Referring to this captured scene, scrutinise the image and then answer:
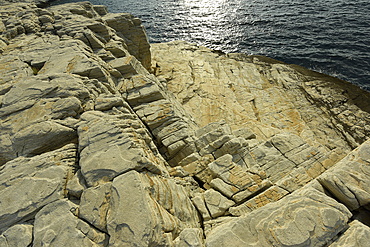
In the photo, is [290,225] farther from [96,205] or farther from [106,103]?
[106,103]

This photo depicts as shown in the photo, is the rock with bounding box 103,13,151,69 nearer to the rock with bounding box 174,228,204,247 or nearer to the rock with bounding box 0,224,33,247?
the rock with bounding box 0,224,33,247

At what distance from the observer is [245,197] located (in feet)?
39.0

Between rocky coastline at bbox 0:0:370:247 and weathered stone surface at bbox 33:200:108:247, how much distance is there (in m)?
0.04

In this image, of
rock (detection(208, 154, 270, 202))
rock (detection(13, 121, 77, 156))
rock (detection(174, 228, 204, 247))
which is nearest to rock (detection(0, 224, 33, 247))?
rock (detection(13, 121, 77, 156))

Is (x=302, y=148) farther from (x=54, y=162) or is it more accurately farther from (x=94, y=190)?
(x=54, y=162)

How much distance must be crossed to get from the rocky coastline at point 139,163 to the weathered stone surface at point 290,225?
44 mm

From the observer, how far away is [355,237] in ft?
26.1

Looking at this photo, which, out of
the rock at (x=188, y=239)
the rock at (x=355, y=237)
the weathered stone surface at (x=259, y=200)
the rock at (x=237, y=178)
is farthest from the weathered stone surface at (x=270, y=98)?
the rock at (x=188, y=239)

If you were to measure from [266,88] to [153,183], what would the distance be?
2545 cm

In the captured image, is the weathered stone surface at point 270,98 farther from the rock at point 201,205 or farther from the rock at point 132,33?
the rock at point 201,205

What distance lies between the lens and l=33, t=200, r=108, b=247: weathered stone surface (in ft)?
24.0

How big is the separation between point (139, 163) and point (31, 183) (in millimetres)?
4779

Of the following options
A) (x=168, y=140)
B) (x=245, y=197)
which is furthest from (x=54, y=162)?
(x=245, y=197)

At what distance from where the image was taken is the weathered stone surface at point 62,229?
24.0ft
